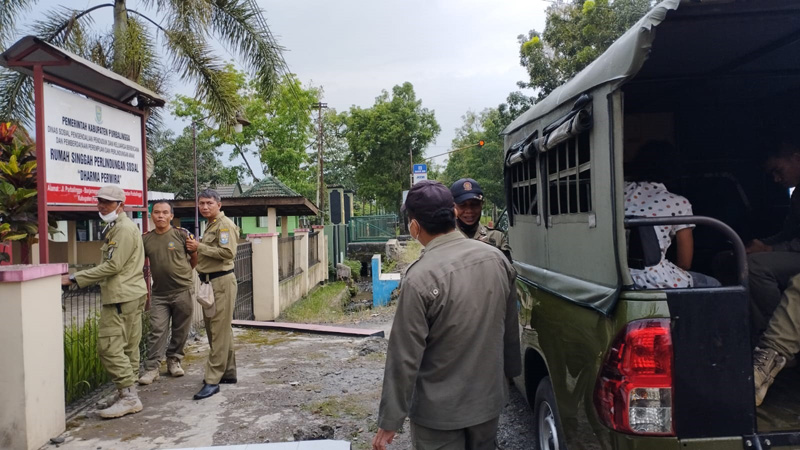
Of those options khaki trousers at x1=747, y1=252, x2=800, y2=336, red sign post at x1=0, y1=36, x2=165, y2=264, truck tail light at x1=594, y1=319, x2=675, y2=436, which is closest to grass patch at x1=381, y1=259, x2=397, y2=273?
red sign post at x1=0, y1=36, x2=165, y2=264

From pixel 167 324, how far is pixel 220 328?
1018mm

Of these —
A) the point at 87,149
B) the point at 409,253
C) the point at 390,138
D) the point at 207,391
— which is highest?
the point at 390,138

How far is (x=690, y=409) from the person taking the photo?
2143 millimetres

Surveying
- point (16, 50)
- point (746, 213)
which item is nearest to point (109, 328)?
point (16, 50)

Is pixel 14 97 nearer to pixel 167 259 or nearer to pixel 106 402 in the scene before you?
pixel 167 259

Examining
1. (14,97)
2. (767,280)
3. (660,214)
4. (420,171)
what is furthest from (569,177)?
(420,171)

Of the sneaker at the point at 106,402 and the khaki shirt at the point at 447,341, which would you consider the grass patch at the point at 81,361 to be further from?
the khaki shirt at the point at 447,341

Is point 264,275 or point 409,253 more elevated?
point 264,275

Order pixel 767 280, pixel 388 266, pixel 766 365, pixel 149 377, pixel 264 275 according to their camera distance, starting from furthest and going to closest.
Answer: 1. pixel 388 266
2. pixel 264 275
3. pixel 149 377
4. pixel 767 280
5. pixel 766 365

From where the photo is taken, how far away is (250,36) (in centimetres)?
994

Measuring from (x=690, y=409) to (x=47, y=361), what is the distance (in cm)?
413

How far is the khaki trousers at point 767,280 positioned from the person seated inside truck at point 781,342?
1.55 feet

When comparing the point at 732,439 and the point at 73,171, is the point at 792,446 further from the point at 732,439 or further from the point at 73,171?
the point at 73,171

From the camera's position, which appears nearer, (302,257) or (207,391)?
(207,391)
